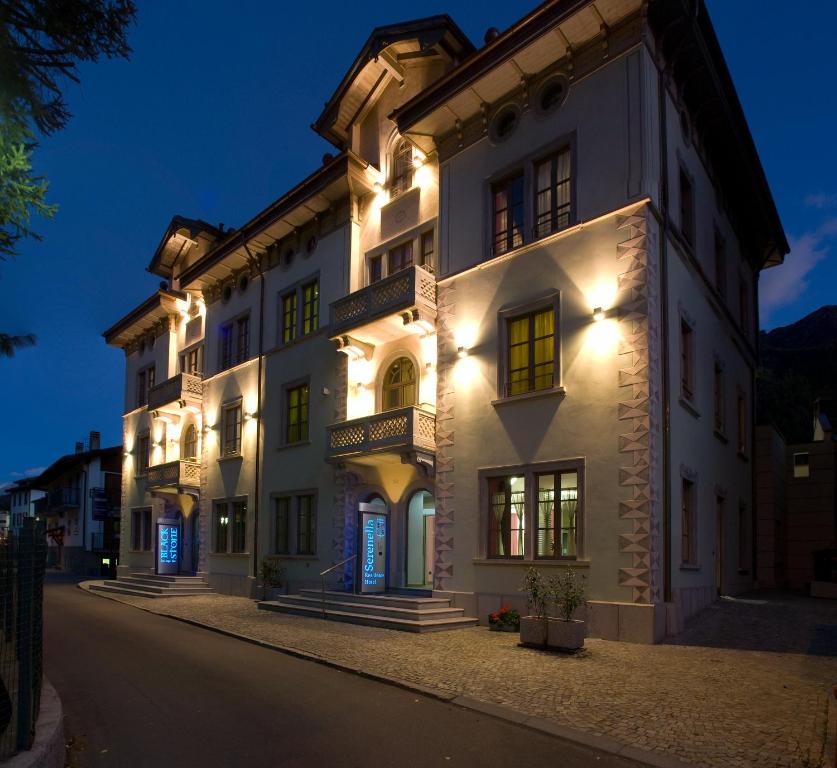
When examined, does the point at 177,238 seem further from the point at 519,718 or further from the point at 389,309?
the point at 519,718

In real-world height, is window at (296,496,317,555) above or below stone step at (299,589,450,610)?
above

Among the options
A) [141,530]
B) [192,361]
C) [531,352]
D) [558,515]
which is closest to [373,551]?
[558,515]

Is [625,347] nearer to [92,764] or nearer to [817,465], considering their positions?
[92,764]

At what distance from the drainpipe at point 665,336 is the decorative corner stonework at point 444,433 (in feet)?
16.3

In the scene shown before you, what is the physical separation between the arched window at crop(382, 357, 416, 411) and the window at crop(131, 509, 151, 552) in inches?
724

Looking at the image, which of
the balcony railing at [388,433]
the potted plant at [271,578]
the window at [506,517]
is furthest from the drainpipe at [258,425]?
the window at [506,517]

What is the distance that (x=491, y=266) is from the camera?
16984 mm

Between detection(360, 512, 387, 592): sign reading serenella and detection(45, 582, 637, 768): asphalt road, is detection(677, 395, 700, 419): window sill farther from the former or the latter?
detection(45, 582, 637, 768): asphalt road

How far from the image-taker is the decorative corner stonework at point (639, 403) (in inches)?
523

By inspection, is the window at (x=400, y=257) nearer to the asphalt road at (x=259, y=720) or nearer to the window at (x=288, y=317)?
the window at (x=288, y=317)

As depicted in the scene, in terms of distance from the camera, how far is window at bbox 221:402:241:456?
26734 millimetres

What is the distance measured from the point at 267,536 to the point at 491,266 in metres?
12.5

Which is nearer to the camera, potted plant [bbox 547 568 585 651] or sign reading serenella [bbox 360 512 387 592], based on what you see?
potted plant [bbox 547 568 585 651]

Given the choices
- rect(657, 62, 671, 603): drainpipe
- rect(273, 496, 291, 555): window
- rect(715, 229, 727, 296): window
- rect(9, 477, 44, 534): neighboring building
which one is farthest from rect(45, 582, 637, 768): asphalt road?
rect(9, 477, 44, 534): neighboring building
